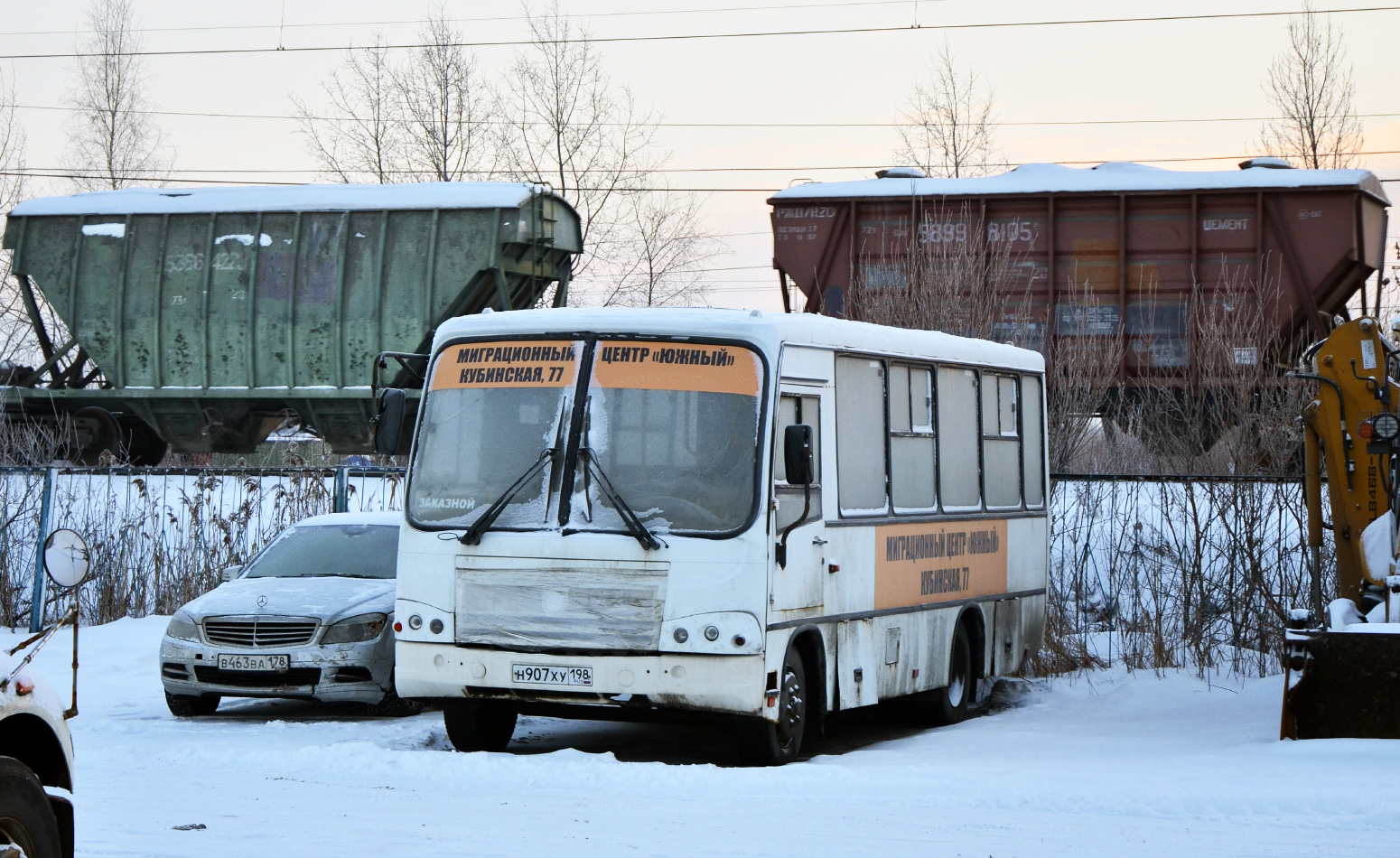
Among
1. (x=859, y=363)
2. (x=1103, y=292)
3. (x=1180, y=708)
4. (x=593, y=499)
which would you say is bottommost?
(x=1180, y=708)

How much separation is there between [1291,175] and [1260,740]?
48.1 feet

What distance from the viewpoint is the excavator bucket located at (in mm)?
9039

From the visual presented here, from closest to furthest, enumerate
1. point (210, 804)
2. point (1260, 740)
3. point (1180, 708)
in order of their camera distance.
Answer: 1. point (210, 804)
2. point (1260, 740)
3. point (1180, 708)

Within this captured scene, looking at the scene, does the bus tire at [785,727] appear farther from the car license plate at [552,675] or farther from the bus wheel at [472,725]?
the bus wheel at [472,725]

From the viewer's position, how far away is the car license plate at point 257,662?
11.0 meters

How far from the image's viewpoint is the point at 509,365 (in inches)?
366

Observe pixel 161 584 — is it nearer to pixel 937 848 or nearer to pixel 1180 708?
pixel 1180 708

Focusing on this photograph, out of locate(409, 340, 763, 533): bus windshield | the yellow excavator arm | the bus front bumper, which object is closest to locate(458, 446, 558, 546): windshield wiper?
locate(409, 340, 763, 533): bus windshield

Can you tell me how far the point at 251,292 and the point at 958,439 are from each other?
14.3 metres

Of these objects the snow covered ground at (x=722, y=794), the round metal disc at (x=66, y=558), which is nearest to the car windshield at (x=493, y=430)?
the snow covered ground at (x=722, y=794)

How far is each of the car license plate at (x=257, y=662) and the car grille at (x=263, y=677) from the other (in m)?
0.03

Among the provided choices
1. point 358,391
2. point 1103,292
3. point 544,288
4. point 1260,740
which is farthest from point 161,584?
point 1103,292

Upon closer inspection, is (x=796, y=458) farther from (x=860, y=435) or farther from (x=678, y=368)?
(x=860, y=435)

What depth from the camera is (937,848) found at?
674cm
